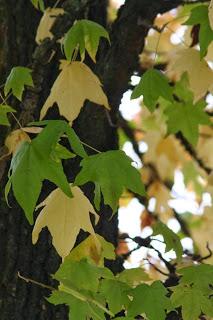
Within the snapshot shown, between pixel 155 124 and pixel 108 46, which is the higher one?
pixel 108 46

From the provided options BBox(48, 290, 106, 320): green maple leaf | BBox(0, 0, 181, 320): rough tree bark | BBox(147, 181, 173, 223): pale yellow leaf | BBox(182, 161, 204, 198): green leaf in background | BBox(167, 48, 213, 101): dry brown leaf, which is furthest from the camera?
BBox(182, 161, 204, 198): green leaf in background

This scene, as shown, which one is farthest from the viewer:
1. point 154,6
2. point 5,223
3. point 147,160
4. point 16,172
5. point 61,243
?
point 147,160

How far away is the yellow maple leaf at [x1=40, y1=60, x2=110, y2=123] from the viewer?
136 centimetres

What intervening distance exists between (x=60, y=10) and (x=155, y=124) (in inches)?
51.0

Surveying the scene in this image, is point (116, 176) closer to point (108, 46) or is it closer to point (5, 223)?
point (5, 223)

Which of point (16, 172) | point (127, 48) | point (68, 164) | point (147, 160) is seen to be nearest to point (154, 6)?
point (127, 48)

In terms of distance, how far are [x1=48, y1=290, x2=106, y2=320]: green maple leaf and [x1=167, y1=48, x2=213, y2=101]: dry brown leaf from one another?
541 millimetres

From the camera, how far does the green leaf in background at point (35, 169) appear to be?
105 cm

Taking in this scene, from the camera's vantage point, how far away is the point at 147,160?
8.77 feet

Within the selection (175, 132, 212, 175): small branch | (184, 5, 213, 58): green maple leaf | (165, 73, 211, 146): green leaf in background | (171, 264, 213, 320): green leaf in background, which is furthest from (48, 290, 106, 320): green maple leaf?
(175, 132, 212, 175): small branch

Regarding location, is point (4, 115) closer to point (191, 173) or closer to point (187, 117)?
point (187, 117)

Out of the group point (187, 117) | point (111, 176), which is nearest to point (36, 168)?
point (111, 176)

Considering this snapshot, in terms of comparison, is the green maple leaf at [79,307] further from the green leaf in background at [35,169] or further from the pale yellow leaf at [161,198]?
the pale yellow leaf at [161,198]

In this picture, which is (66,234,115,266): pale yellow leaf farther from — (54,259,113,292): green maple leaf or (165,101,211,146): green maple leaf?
(165,101,211,146): green maple leaf
